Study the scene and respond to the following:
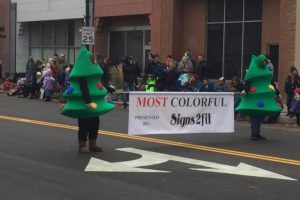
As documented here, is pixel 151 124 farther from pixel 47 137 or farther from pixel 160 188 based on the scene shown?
pixel 160 188

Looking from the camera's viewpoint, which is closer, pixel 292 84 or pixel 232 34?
pixel 292 84

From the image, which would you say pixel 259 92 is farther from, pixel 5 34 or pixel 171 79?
pixel 5 34

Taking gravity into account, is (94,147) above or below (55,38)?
below

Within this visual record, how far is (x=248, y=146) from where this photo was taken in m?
11.7

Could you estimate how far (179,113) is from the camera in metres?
12.1

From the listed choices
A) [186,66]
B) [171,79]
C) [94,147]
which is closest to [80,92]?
[94,147]

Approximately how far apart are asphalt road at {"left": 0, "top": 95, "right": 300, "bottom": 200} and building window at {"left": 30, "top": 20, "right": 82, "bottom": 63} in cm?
2083

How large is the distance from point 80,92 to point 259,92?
4300 mm

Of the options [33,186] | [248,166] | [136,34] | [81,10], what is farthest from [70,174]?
[81,10]

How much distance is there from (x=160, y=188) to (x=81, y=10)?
86.2 feet

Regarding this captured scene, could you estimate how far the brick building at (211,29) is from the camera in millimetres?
22828

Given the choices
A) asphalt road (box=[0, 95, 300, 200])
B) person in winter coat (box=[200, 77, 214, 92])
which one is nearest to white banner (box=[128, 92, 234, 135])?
asphalt road (box=[0, 95, 300, 200])

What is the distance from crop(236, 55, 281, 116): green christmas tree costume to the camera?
12.8 metres

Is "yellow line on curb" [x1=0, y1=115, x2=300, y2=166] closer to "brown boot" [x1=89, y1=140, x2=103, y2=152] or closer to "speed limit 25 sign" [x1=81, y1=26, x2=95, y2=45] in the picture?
"brown boot" [x1=89, y1=140, x2=103, y2=152]
